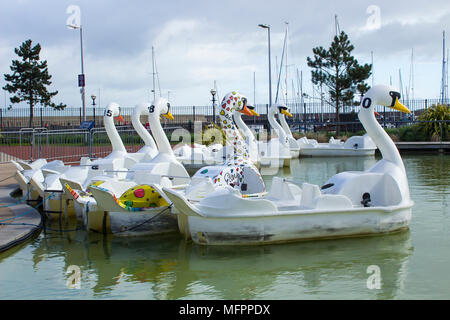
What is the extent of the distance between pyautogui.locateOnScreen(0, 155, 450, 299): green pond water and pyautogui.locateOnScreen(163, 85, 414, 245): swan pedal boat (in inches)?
7.9

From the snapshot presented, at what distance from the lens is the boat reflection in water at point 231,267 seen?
21.5 feet

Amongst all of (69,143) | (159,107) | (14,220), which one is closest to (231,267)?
(14,220)

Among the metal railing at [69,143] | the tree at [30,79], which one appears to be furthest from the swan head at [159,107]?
the tree at [30,79]

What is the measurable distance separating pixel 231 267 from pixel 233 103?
4.31m

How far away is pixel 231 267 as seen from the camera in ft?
24.4

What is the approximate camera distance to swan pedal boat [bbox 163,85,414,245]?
7.97m

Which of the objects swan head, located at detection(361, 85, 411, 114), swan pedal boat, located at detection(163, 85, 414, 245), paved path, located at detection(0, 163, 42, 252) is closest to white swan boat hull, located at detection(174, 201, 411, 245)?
swan pedal boat, located at detection(163, 85, 414, 245)

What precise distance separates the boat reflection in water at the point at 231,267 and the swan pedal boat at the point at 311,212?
197mm

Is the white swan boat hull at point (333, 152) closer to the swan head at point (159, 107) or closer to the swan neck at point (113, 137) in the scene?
the swan head at point (159, 107)

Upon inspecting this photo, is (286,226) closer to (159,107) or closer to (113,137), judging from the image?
(159,107)

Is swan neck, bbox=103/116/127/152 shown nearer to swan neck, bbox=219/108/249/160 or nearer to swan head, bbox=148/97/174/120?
swan head, bbox=148/97/174/120

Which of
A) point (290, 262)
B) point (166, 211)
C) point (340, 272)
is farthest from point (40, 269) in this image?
point (340, 272)
